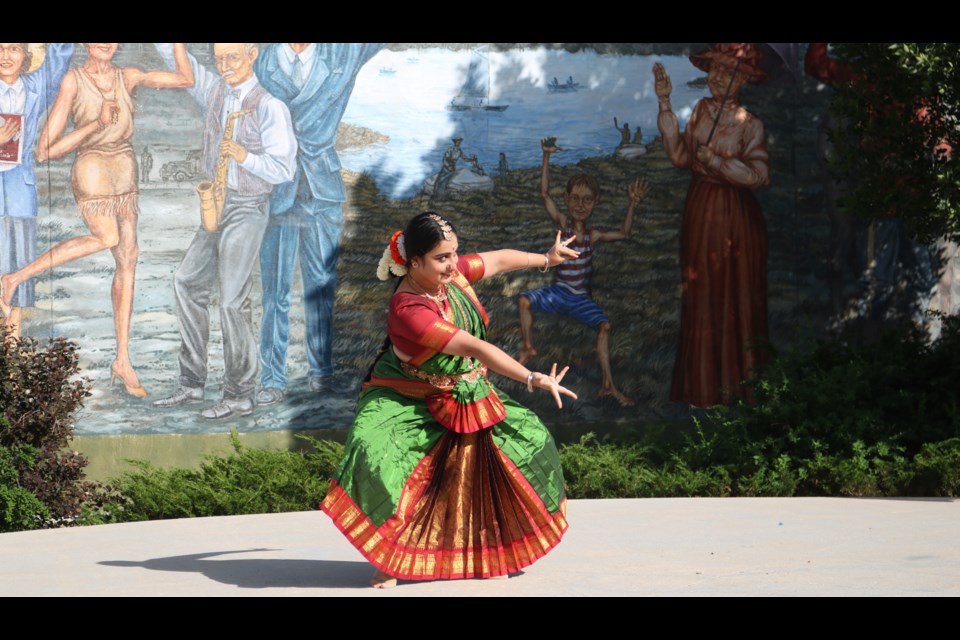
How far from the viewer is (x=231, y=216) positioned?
12.1m

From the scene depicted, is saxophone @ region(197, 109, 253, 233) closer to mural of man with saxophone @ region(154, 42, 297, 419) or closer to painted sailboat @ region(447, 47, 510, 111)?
mural of man with saxophone @ region(154, 42, 297, 419)

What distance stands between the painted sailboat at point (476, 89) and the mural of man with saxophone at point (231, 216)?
1665mm

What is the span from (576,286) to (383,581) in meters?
6.95

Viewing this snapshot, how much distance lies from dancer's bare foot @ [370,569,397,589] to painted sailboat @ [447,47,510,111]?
720 cm

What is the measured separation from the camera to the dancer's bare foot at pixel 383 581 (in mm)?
6121

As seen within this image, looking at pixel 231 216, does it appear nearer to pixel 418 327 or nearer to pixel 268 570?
pixel 268 570

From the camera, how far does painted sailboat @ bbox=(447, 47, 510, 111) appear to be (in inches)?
497

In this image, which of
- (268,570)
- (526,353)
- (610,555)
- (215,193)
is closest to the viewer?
(268,570)

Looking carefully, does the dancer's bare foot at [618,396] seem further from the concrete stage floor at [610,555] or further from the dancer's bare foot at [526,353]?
the concrete stage floor at [610,555]

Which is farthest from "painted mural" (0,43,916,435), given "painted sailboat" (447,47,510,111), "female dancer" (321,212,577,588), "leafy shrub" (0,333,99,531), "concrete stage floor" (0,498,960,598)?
"female dancer" (321,212,577,588)

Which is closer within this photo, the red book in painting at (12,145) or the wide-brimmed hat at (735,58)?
the red book in painting at (12,145)

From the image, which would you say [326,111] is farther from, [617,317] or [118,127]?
[617,317]

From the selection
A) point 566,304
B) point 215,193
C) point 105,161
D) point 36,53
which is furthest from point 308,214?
point 36,53

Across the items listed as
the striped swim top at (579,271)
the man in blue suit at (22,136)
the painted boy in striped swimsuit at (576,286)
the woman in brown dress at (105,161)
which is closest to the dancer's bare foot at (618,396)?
the painted boy in striped swimsuit at (576,286)
